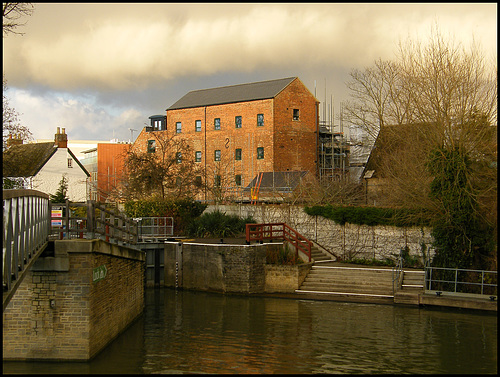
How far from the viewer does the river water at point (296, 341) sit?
12250 mm

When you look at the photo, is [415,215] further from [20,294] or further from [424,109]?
[20,294]

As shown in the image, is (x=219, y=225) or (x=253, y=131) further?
(x=253, y=131)

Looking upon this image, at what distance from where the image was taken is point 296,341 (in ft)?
48.3

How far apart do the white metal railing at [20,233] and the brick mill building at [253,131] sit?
3226cm

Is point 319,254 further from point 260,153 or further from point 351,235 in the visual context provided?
point 260,153

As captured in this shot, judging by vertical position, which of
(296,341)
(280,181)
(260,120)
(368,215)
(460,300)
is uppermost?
(260,120)

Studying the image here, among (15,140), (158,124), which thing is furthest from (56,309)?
(158,124)

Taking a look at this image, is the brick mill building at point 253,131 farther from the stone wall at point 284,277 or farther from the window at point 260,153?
the stone wall at point 284,277

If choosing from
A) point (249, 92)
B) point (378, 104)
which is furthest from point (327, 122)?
point (378, 104)

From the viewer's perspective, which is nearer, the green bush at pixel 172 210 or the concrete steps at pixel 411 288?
the concrete steps at pixel 411 288

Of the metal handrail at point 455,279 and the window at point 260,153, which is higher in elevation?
the window at point 260,153

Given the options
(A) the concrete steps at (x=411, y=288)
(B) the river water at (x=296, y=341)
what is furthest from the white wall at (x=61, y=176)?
(A) the concrete steps at (x=411, y=288)

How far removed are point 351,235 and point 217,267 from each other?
22.8 ft

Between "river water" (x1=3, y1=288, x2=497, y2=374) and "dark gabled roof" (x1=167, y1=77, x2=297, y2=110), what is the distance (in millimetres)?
28885
